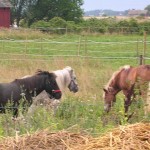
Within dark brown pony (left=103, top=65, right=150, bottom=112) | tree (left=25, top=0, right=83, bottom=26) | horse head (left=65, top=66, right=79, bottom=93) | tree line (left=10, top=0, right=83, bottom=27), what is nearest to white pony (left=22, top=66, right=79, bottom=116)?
horse head (left=65, top=66, right=79, bottom=93)

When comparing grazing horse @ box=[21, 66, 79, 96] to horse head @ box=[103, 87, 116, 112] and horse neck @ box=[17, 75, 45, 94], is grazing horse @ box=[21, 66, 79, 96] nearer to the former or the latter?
horse neck @ box=[17, 75, 45, 94]

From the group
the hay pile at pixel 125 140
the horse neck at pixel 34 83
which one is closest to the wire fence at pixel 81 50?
the horse neck at pixel 34 83

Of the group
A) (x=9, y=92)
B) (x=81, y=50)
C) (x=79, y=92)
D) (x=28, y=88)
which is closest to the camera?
(x=9, y=92)


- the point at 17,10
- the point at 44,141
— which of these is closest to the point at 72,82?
the point at 44,141

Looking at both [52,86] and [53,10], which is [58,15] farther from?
[52,86]

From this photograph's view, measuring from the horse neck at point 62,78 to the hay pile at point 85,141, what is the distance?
5.94 metres

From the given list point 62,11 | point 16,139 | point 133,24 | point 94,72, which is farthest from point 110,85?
point 62,11

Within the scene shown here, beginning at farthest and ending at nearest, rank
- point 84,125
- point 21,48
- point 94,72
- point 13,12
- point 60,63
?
point 13,12
point 21,48
point 60,63
point 94,72
point 84,125

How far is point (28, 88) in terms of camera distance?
30.2ft

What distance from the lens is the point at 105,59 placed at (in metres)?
21.2

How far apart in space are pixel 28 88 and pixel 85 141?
5.25 metres

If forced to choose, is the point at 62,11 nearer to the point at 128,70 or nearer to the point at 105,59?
the point at 105,59

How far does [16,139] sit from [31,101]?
4.96 metres

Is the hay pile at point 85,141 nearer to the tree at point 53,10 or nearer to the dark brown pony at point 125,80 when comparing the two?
the dark brown pony at point 125,80
